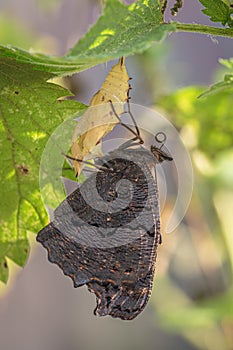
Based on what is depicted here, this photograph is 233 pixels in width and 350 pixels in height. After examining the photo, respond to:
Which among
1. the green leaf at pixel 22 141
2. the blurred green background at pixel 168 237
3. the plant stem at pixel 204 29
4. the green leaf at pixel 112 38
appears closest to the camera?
the green leaf at pixel 112 38

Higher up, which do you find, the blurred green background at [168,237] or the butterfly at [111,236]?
the blurred green background at [168,237]

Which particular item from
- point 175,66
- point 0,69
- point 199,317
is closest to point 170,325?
point 199,317

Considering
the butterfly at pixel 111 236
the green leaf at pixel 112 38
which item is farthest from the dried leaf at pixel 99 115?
the green leaf at pixel 112 38

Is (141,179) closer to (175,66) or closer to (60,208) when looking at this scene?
(60,208)

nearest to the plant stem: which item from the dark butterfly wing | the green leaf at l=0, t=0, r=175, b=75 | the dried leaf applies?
the green leaf at l=0, t=0, r=175, b=75

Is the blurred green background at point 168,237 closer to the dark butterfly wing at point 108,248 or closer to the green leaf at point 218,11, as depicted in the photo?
the green leaf at point 218,11

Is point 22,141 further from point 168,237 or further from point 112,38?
point 168,237
